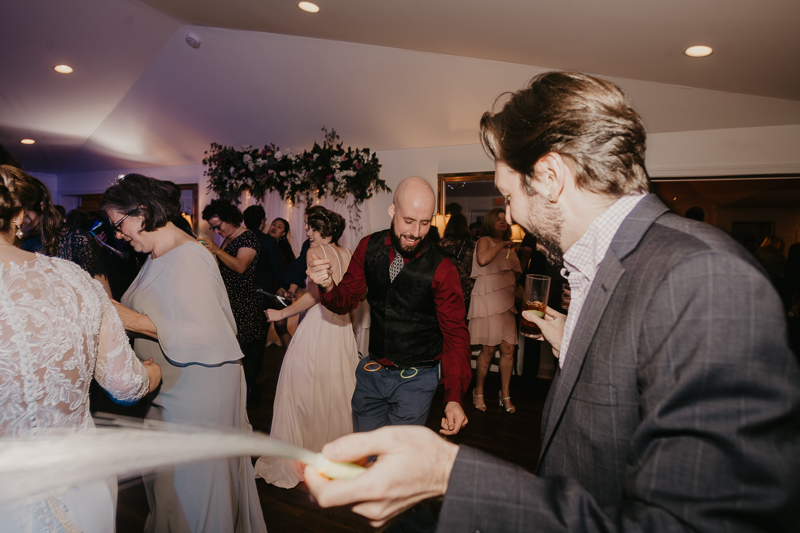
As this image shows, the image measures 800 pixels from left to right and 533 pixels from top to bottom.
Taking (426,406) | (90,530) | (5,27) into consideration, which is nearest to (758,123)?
(426,406)

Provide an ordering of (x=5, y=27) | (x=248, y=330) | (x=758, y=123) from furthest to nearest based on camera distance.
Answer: (x=5, y=27), (x=758, y=123), (x=248, y=330)

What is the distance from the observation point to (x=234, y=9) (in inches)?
167

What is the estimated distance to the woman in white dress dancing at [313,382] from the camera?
3217 mm

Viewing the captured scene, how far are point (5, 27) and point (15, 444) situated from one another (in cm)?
652

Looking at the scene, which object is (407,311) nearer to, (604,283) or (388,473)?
(604,283)

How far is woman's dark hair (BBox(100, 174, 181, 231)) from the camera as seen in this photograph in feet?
6.46

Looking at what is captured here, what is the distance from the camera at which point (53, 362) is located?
121cm

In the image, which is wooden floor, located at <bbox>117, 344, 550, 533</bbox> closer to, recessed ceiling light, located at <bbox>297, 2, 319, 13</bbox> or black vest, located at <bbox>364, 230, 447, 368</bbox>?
black vest, located at <bbox>364, 230, 447, 368</bbox>

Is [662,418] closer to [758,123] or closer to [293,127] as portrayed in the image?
[758,123]

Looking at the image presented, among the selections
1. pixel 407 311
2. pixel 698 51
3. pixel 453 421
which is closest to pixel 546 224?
pixel 453 421

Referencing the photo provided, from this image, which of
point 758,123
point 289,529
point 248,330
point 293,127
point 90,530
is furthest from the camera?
point 293,127

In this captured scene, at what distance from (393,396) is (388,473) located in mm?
1769

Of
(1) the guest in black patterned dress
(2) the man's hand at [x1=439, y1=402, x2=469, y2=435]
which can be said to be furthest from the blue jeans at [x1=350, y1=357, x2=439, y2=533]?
(1) the guest in black patterned dress

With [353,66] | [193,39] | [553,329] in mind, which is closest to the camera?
[553,329]
